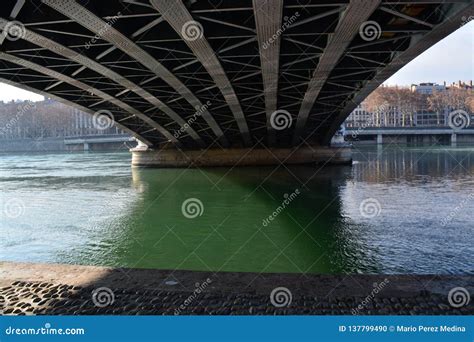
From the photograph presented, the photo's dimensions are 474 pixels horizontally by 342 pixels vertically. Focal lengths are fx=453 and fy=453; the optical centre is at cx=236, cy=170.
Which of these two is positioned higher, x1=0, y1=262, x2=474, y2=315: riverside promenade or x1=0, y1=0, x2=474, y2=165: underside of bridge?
x1=0, y1=0, x2=474, y2=165: underside of bridge

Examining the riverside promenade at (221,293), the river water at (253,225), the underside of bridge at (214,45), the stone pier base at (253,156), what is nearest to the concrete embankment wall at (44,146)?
the stone pier base at (253,156)

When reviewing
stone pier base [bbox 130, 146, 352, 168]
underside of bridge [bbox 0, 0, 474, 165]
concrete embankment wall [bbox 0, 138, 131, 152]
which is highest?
underside of bridge [bbox 0, 0, 474, 165]

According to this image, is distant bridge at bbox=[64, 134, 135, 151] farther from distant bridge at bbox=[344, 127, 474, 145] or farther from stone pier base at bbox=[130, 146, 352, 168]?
stone pier base at bbox=[130, 146, 352, 168]

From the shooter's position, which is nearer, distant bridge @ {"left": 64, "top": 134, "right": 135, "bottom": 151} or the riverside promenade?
the riverside promenade

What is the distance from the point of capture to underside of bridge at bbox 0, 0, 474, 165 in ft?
35.9

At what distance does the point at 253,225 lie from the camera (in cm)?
1513

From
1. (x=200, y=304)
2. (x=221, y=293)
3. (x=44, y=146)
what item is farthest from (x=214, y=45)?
(x=44, y=146)

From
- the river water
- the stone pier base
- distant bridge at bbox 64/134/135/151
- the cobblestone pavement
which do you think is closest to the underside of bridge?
the river water

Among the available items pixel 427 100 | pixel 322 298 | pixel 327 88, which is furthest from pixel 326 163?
pixel 427 100

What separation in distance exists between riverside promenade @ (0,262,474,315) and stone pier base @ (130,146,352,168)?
3205 cm

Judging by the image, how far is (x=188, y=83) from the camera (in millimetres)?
20359

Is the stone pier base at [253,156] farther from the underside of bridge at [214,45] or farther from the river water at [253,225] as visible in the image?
the underside of bridge at [214,45]

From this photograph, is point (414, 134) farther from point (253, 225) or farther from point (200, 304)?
point (200, 304)

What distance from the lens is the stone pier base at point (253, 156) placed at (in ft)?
130
